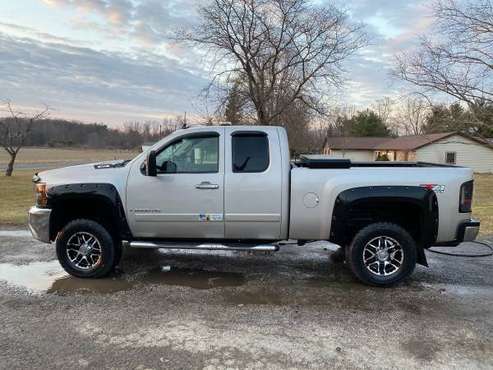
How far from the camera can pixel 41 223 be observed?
18.1 feet

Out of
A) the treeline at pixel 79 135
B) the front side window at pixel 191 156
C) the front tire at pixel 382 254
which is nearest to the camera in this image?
the front tire at pixel 382 254

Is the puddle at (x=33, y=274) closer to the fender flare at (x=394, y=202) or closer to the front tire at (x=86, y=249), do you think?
the front tire at (x=86, y=249)

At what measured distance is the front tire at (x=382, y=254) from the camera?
5.22 m

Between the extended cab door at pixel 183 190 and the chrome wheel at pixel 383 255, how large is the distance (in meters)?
1.91

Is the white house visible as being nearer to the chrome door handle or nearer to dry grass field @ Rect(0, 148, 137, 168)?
dry grass field @ Rect(0, 148, 137, 168)

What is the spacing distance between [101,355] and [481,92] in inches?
521

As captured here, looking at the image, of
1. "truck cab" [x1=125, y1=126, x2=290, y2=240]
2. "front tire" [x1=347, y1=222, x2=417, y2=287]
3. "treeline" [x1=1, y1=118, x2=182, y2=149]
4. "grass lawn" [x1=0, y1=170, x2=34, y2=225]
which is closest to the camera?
"front tire" [x1=347, y1=222, x2=417, y2=287]

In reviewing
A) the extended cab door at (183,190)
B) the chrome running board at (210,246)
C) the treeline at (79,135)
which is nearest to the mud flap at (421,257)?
the chrome running board at (210,246)

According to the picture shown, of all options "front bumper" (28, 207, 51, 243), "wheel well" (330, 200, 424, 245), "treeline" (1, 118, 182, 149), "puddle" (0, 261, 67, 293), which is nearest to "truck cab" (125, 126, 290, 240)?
"wheel well" (330, 200, 424, 245)

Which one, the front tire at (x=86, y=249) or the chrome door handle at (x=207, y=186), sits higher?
the chrome door handle at (x=207, y=186)

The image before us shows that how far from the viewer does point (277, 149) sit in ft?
17.8

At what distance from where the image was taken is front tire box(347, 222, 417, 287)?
5223mm

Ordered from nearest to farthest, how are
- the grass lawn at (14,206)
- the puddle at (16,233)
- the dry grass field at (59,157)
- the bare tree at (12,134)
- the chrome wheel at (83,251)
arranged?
the chrome wheel at (83,251) < the puddle at (16,233) < the grass lawn at (14,206) < the bare tree at (12,134) < the dry grass field at (59,157)

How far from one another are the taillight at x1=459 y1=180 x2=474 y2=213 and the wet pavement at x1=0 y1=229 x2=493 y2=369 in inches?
40.8
